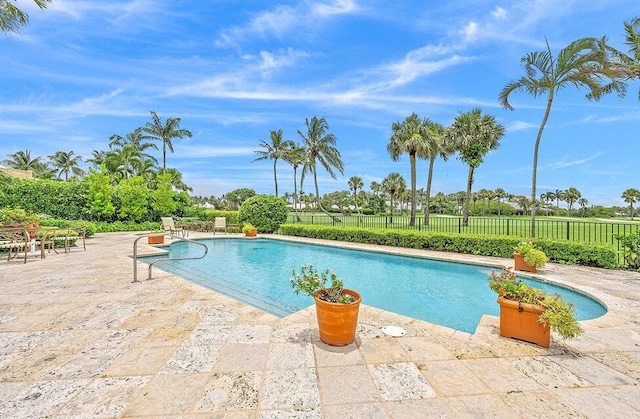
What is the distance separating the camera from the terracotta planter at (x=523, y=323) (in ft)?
8.29

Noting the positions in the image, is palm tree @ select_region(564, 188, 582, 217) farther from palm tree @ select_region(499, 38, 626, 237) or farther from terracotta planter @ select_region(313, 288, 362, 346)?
terracotta planter @ select_region(313, 288, 362, 346)

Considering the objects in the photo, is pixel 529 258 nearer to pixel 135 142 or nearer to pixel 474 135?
pixel 474 135

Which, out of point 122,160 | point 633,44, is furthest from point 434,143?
point 122,160

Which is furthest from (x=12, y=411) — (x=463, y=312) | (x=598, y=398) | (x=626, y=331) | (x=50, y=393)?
(x=626, y=331)

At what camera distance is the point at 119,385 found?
1.94m

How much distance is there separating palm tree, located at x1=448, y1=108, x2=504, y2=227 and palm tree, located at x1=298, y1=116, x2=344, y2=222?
29.4 feet

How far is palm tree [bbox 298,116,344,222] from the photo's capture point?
2138 centimetres

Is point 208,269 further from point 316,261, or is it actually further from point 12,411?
point 12,411

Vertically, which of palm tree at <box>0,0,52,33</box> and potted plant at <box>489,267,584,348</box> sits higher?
palm tree at <box>0,0,52,33</box>

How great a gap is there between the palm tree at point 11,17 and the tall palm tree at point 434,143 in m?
17.7

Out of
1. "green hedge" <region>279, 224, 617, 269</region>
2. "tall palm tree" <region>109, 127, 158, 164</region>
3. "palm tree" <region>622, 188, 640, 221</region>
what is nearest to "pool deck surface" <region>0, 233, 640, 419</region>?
A: "green hedge" <region>279, 224, 617, 269</region>

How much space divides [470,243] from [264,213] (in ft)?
34.1

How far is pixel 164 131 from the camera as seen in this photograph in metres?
23.0

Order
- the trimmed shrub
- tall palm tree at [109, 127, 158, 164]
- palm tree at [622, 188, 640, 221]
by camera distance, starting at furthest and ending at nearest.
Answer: palm tree at [622, 188, 640, 221], tall palm tree at [109, 127, 158, 164], the trimmed shrub
